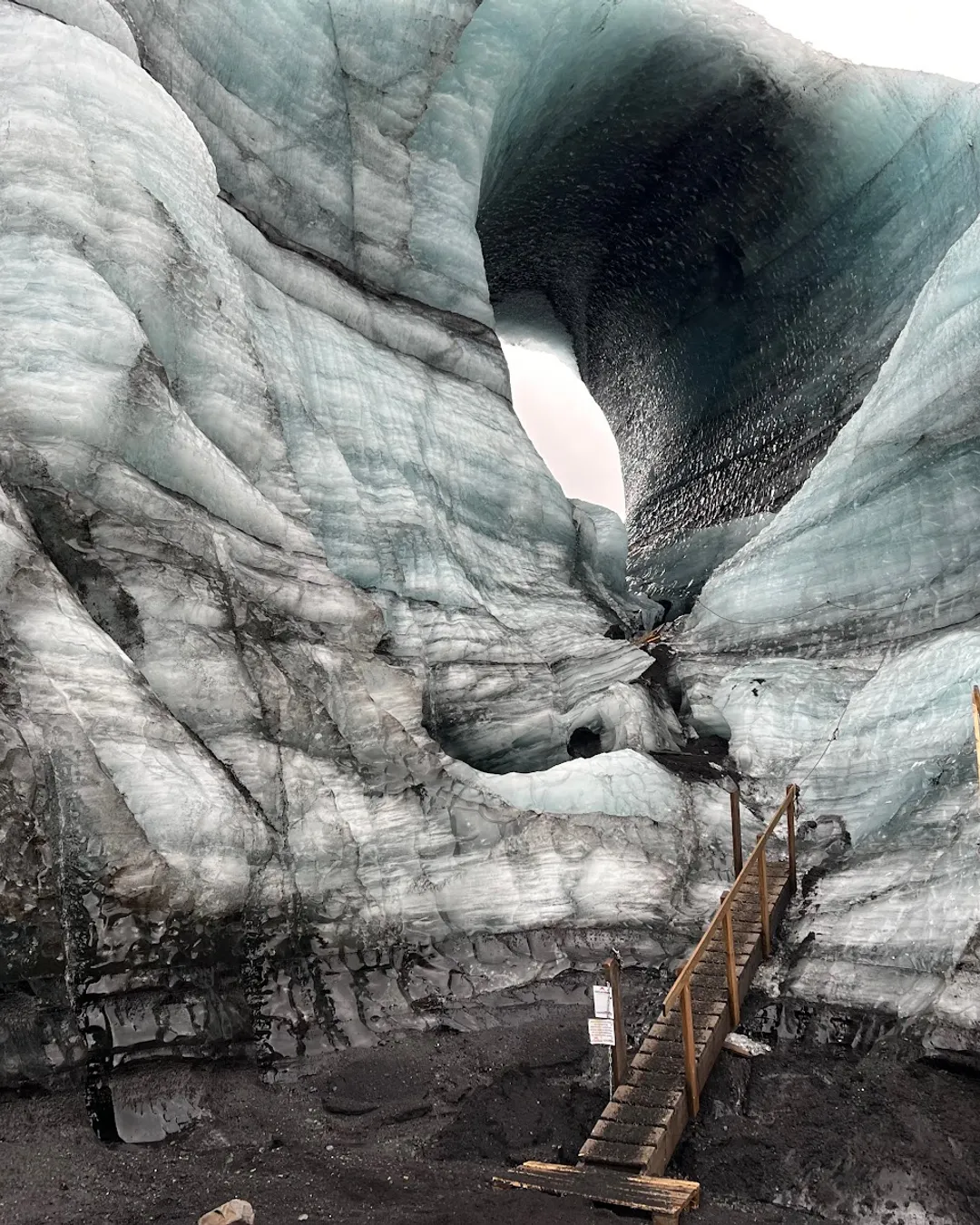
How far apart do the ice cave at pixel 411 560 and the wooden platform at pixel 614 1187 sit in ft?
5.53

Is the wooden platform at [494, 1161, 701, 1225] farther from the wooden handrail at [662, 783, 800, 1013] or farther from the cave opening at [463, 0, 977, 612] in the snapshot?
the cave opening at [463, 0, 977, 612]

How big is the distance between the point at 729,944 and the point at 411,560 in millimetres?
4458

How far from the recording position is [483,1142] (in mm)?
5656

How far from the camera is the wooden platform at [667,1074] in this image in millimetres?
5277

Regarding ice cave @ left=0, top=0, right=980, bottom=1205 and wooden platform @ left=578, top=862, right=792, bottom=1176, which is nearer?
wooden platform @ left=578, top=862, right=792, bottom=1176

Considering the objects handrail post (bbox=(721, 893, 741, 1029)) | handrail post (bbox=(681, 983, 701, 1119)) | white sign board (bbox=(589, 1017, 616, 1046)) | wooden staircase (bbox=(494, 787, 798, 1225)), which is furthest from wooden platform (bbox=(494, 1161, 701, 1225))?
handrail post (bbox=(721, 893, 741, 1029))

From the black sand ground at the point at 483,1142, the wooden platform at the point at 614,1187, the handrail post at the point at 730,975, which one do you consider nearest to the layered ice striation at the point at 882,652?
the handrail post at the point at 730,975

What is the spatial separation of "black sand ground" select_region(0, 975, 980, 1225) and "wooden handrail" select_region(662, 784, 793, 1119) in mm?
297

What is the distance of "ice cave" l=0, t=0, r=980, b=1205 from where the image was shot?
6.16 metres

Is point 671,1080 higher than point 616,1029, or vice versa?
point 616,1029

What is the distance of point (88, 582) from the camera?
6.76m

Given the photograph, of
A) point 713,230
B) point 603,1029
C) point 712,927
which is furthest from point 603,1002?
point 713,230

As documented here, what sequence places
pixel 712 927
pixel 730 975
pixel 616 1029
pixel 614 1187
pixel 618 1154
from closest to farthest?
pixel 614 1187
pixel 618 1154
pixel 616 1029
pixel 712 927
pixel 730 975

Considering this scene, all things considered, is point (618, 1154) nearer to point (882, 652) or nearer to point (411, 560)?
point (411, 560)
